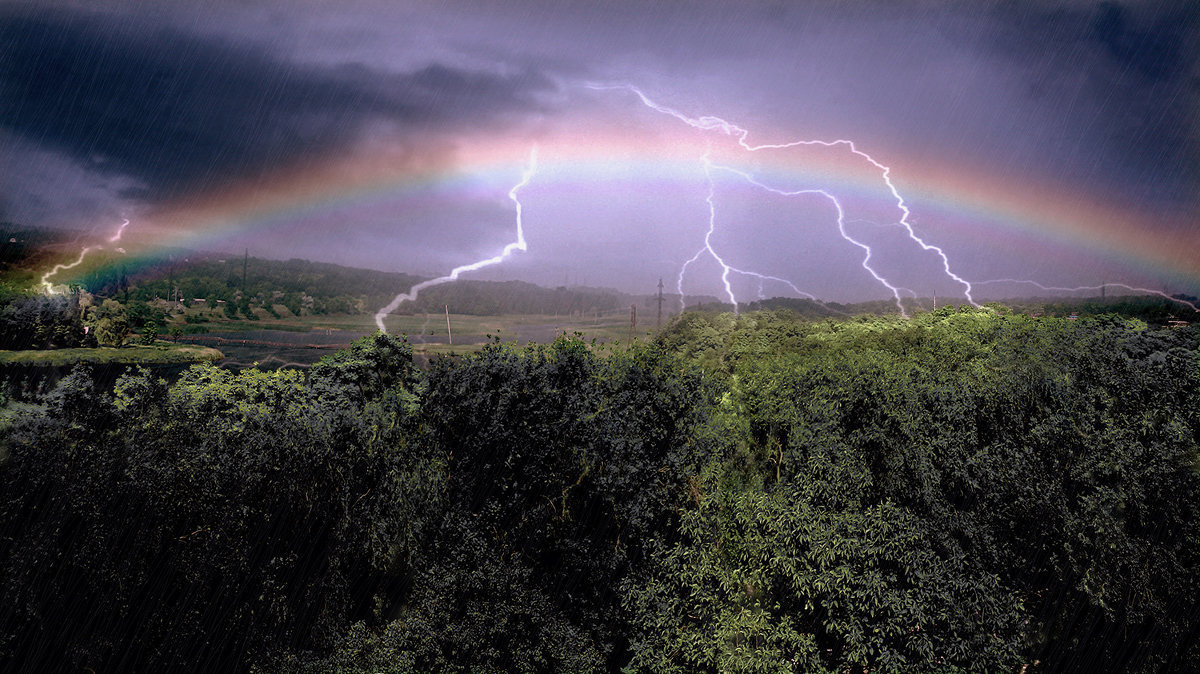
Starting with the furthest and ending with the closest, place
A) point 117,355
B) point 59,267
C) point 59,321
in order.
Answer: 1. point 59,267
2. point 117,355
3. point 59,321

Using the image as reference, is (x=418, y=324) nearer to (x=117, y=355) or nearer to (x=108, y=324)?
(x=108, y=324)

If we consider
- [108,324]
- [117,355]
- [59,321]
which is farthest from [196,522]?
[108,324]

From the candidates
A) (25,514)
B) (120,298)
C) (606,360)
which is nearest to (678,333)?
(606,360)

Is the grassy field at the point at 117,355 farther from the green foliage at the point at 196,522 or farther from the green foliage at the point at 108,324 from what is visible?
the green foliage at the point at 196,522

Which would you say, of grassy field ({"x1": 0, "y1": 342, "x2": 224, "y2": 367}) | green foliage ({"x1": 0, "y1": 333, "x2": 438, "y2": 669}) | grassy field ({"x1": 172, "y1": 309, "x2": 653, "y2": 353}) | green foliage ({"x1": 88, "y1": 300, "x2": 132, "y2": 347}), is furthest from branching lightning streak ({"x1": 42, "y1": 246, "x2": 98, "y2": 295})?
green foliage ({"x1": 0, "y1": 333, "x2": 438, "y2": 669})

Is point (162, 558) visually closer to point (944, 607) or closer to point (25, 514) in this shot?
point (25, 514)

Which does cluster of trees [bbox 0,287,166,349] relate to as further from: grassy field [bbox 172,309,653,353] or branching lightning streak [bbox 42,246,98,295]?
grassy field [bbox 172,309,653,353]
